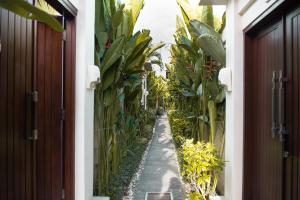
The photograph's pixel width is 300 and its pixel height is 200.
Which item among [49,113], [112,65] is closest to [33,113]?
[49,113]

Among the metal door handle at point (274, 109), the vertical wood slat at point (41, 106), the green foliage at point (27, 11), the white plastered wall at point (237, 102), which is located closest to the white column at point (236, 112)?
the white plastered wall at point (237, 102)

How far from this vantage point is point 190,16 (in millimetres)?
5430

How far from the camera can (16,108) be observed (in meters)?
2.29

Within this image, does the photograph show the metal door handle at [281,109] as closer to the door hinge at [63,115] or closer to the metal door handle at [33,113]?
the metal door handle at [33,113]

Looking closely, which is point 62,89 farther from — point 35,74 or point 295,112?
point 295,112

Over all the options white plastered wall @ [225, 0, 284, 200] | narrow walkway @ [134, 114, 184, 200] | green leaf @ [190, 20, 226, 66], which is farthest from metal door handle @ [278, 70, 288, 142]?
narrow walkway @ [134, 114, 184, 200]

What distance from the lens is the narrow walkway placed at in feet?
18.3

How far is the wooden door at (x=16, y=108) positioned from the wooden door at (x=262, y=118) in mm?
2001

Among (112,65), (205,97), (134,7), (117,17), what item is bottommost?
(205,97)

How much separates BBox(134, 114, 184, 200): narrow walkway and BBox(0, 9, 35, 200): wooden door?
9.74 ft

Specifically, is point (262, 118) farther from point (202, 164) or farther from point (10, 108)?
point (10, 108)

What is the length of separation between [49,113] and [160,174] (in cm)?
396

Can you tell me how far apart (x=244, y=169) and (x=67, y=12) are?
251cm

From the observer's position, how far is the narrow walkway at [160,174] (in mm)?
5563
